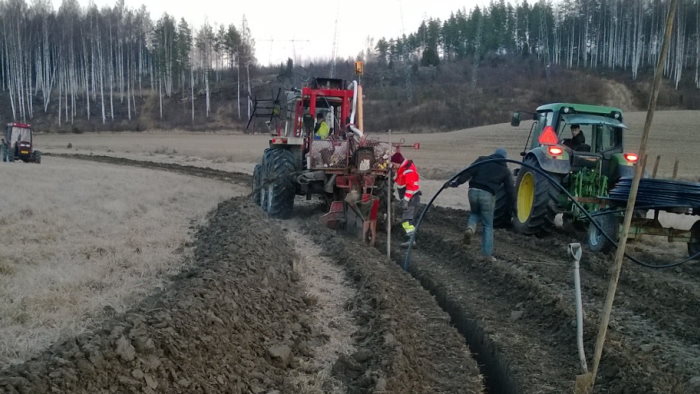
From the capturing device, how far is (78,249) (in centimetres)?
764

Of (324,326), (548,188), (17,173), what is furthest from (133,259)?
(17,173)

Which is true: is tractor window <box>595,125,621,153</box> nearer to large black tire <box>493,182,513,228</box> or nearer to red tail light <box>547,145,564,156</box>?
red tail light <box>547,145,564,156</box>

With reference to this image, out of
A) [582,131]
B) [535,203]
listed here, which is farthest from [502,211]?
[582,131]

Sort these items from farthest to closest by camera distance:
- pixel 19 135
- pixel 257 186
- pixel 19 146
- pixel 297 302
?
pixel 19 135
pixel 19 146
pixel 257 186
pixel 297 302

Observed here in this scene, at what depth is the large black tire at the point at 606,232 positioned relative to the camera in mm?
8633

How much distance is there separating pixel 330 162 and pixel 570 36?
5961cm

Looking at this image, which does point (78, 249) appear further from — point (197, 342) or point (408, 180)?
point (408, 180)

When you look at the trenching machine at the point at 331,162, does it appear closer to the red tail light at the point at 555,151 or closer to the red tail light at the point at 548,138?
the red tail light at the point at 548,138

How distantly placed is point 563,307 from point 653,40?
5886 centimetres

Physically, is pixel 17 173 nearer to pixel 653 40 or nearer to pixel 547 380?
pixel 547 380

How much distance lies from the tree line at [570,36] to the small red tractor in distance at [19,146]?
43495mm

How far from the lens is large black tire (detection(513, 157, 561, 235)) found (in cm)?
960

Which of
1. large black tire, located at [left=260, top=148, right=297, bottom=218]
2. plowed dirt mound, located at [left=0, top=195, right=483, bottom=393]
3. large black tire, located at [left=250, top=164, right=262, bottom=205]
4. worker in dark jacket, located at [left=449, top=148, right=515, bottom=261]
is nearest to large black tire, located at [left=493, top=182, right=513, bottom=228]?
worker in dark jacket, located at [left=449, top=148, right=515, bottom=261]

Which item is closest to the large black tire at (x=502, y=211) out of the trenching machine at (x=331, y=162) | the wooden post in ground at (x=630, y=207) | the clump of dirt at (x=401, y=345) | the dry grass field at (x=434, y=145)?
the trenching machine at (x=331, y=162)
